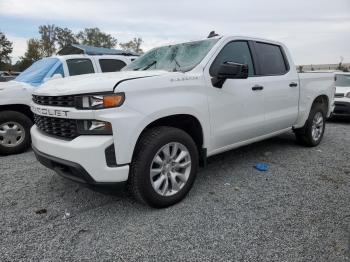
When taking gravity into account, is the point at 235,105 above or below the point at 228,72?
below

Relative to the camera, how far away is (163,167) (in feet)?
10.7

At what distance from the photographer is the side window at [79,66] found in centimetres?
628

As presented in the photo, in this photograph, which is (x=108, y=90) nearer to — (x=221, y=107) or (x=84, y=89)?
(x=84, y=89)

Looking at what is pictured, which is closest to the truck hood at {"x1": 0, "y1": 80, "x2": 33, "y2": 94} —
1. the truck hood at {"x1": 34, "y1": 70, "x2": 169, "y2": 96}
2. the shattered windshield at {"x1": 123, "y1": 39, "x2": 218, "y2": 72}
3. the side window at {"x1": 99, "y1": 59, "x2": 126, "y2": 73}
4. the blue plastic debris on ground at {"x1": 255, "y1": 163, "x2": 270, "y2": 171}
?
the side window at {"x1": 99, "y1": 59, "x2": 126, "y2": 73}

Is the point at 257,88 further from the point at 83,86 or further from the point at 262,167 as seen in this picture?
the point at 83,86

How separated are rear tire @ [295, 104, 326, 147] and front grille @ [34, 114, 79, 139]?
413cm

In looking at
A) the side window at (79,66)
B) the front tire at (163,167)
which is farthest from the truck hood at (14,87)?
the front tire at (163,167)

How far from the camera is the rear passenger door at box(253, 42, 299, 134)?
15.0ft

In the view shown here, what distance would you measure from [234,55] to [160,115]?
1.62 metres

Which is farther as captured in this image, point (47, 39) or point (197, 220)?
point (47, 39)

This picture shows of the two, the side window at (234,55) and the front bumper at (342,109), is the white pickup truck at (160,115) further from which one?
the front bumper at (342,109)

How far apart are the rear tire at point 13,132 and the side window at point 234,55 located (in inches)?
138

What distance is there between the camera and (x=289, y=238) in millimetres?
2770

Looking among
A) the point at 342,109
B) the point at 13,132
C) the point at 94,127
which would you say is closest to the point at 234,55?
the point at 94,127
